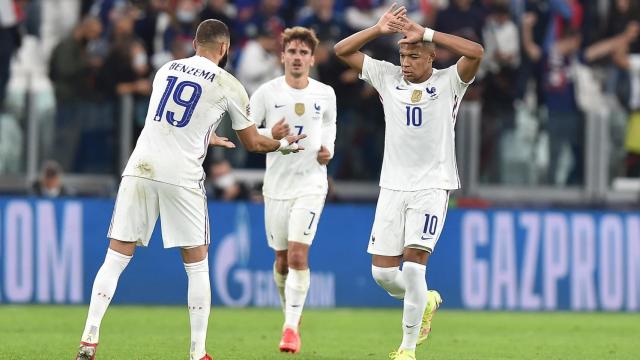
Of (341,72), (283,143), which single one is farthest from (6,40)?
(283,143)

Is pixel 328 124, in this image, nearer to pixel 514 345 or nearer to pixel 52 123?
pixel 514 345

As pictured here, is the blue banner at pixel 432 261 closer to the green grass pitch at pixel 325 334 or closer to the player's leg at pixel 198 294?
the green grass pitch at pixel 325 334

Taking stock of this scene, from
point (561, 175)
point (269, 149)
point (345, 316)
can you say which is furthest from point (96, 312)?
point (561, 175)

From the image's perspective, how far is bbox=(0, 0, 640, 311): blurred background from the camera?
17.9 meters

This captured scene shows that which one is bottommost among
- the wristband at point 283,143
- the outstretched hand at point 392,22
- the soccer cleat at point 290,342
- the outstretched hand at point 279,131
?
the soccer cleat at point 290,342

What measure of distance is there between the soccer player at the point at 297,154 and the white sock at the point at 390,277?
1697 millimetres

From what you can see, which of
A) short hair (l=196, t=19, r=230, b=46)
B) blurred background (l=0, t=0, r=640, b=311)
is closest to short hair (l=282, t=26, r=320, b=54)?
short hair (l=196, t=19, r=230, b=46)

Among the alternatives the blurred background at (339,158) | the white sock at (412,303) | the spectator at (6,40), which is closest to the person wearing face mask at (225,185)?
the blurred background at (339,158)

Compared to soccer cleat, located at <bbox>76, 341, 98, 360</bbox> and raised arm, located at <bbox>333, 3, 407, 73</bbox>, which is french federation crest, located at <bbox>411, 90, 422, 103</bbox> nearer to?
raised arm, located at <bbox>333, 3, 407, 73</bbox>

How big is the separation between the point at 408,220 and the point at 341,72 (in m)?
7.99

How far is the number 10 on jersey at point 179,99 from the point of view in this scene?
10008mm

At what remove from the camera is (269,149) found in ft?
33.9

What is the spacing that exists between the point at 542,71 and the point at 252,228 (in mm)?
4886

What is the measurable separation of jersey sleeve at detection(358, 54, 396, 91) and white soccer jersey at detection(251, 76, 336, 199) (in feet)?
5.73
